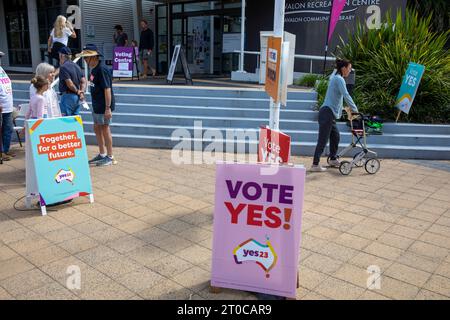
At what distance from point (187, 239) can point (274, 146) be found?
135 centimetres

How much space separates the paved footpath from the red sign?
3.26ft

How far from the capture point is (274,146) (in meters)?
4.05

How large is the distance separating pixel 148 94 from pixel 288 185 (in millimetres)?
7962

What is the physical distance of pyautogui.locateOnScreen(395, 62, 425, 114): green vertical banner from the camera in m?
8.18

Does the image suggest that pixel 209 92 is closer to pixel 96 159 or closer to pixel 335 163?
pixel 96 159

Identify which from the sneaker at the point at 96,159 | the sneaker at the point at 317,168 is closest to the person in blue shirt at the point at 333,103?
the sneaker at the point at 317,168

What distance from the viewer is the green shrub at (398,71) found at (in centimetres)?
919

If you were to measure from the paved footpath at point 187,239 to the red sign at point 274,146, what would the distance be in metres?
0.99

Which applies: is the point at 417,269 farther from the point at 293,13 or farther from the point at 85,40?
the point at 85,40

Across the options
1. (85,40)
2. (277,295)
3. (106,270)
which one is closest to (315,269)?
(277,295)

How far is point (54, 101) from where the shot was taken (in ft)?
20.8

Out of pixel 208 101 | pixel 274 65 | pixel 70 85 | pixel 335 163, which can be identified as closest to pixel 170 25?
pixel 208 101

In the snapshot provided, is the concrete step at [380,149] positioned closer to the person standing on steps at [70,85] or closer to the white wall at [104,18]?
the person standing on steps at [70,85]

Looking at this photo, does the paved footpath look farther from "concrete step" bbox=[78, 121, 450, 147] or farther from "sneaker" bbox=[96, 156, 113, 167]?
"concrete step" bbox=[78, 121, 450, 147]
